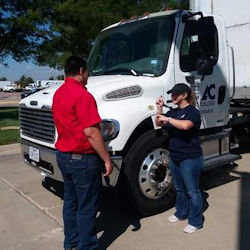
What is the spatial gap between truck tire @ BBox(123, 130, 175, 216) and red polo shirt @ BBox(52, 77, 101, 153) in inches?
47.7

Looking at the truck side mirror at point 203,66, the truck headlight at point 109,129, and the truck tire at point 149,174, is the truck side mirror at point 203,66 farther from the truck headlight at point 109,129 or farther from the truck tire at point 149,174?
the truck headlight at point 109,129

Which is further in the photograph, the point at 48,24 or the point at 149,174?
the point at 48,24

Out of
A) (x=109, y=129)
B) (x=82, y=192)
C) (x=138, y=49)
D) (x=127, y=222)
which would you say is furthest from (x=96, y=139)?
(x=138, y=49)

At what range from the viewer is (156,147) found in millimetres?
5148

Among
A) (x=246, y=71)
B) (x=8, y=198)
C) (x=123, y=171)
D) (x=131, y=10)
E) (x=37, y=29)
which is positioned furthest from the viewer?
(x=131, y=10)

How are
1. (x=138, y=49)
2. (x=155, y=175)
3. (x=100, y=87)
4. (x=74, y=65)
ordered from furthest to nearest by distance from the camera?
(x=138, y=49)
(x=155, y=175)
(x=100, y=87)
(x=74, y=65)

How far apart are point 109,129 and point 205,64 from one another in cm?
160

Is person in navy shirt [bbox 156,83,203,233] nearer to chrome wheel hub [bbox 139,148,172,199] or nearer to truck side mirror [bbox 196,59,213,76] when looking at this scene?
chrome wheel hub [bbox 139,148,172,199]

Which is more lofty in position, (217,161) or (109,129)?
(109,129)

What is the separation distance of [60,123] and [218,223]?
2308 mm

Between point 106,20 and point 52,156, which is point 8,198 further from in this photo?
point 106,20

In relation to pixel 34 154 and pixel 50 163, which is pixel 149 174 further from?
pixel 34 154

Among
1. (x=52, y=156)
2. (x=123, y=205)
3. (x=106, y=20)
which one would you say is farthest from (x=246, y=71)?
(x=106, y=20)

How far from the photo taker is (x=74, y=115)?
3.69 metres
